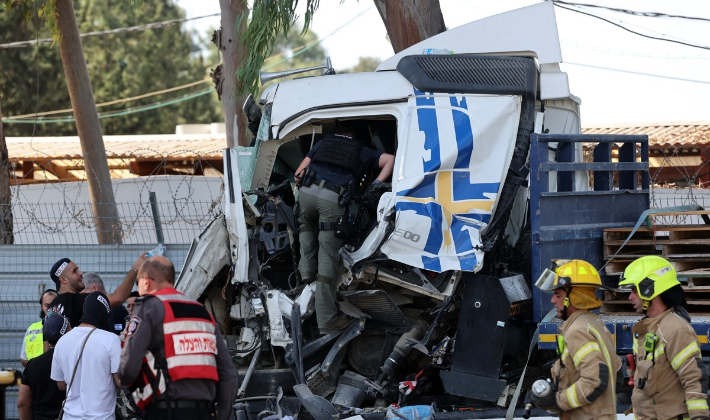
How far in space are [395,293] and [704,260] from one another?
2.25 meters

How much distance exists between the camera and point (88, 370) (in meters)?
5.45

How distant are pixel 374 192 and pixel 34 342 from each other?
8.89ft

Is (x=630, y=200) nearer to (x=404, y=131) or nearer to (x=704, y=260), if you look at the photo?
(x=704, y=260)

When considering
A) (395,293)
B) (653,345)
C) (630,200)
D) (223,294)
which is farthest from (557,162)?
(223,294)

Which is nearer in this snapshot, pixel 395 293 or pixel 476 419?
pixel 476 419

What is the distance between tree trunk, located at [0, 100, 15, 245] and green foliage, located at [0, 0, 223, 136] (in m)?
18.6

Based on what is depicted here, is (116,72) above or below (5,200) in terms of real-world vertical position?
above

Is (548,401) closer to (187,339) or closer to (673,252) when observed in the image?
(187,339)

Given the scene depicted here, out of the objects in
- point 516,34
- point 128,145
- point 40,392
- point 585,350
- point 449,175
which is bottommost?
point 40,392

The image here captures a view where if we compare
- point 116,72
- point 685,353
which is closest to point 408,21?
point 685,353

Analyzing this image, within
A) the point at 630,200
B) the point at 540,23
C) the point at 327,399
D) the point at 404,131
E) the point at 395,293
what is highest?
the point at 540,23

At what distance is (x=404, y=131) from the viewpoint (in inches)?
269

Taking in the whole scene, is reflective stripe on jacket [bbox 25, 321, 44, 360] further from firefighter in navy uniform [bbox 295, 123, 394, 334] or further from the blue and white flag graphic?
the blue and white flag graphic

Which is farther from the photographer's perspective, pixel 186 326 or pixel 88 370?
pixel 88 370
